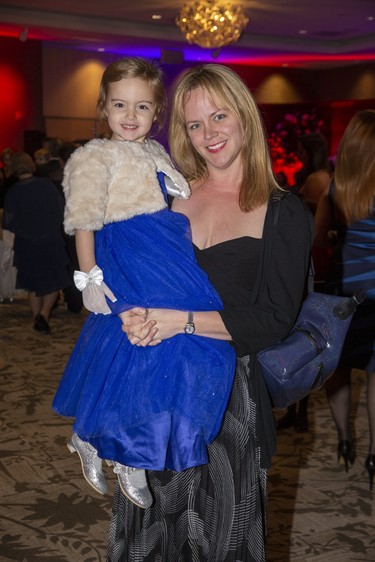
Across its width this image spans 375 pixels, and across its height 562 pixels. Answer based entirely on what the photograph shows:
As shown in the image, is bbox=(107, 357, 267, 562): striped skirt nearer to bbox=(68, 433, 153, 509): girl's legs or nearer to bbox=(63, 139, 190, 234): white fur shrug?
bbox=(68, 433, 153, 509): girl's legs

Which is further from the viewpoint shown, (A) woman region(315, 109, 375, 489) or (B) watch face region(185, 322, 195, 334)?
(A) woman region(315, 109, 375, 489)

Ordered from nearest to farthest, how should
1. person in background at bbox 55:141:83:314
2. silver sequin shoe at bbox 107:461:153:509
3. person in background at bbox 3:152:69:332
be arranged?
silver sequin shoe at bbox 107:461:153:509 → person in background at bbox 3:152:69:332 → person in background at bbox 55:141:83:314

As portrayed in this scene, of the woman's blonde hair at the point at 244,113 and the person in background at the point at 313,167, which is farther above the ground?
the woman's blonde hair at the point at 244,113

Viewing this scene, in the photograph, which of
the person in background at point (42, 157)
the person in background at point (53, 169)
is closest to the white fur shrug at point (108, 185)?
the person in background at point (53, 169)

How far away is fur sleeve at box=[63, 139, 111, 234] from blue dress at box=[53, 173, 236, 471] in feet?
0.25

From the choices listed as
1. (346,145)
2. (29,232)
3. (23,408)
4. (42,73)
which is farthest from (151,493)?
(42,73)

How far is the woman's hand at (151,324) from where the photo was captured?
1.74 meters

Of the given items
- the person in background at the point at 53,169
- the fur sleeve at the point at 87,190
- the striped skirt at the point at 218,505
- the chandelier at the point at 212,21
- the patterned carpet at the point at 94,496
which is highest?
the chandelier at the point at 212,21

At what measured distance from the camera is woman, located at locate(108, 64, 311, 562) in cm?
184

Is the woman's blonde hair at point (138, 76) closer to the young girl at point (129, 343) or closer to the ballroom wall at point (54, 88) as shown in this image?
the young girl at point (129, 343)

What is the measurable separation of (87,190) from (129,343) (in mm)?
393

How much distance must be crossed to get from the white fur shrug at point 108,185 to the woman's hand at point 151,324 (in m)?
0.24

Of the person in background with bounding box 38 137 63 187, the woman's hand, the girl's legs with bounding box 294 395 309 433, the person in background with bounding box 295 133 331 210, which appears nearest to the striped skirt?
the woman's hand

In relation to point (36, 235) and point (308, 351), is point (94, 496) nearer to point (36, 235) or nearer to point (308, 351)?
point (308, 351)
